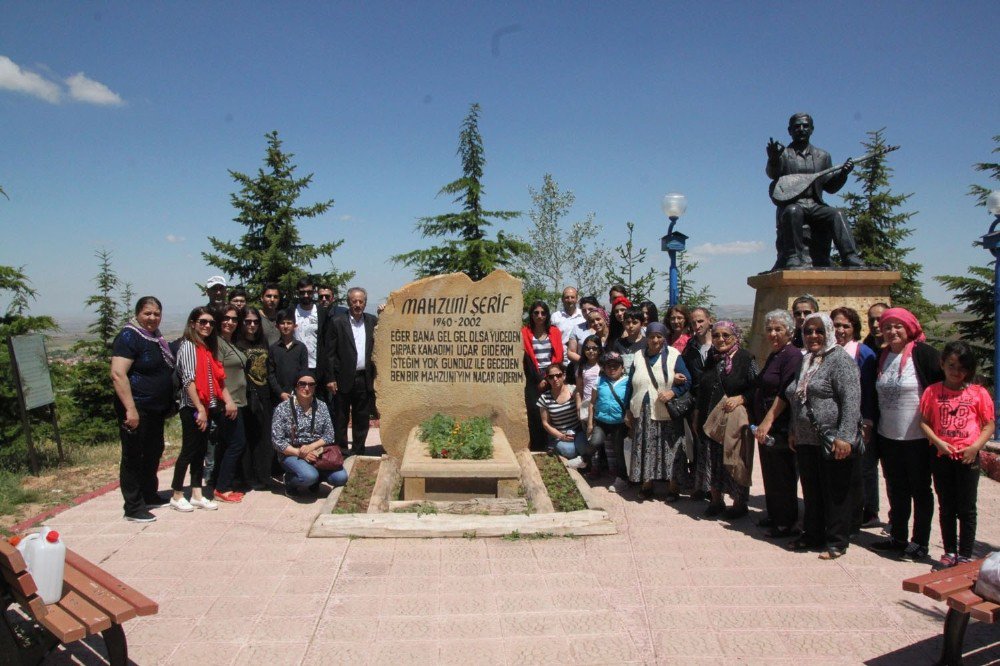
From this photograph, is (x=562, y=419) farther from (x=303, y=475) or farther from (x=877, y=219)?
(x=877, y=219)

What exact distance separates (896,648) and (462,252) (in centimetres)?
1231

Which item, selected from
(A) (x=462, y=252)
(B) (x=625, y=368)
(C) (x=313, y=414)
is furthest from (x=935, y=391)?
(A) (x=462, y=252)

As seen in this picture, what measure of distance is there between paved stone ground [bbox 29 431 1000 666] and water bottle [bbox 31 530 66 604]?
2.08 ft

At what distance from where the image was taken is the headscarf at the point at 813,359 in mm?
4484

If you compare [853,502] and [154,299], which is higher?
[154,299]

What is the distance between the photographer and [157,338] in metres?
5.40

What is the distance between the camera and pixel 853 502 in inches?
181

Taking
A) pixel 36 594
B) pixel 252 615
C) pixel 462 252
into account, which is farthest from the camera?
pixel 462 252

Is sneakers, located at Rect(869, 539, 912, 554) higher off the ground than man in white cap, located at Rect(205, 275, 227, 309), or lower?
lower

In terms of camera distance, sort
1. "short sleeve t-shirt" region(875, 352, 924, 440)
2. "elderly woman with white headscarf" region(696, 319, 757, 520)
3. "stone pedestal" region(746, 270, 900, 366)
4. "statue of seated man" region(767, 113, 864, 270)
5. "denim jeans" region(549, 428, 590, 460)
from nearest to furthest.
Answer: "short sleeve t-shirt" region(875, 352, 924, 440), "elderly woman with white headscarf" region(696, 319, 757, 520), "denim jeans" region(549, 428, 590, 460), "stone pedestal" region(746, 270, 900, 366), "statue of seated man" region(767, 113, 864, 270)

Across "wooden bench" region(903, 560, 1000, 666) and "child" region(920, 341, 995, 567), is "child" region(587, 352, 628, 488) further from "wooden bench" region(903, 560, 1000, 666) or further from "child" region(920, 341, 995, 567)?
"wooden bench" region(903, 560, 1000, 666)

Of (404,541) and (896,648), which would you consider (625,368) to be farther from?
(896,648)

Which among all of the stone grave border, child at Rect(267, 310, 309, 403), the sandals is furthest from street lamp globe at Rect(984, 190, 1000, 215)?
the sandals

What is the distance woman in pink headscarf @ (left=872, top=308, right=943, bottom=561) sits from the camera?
4402 millimetres
